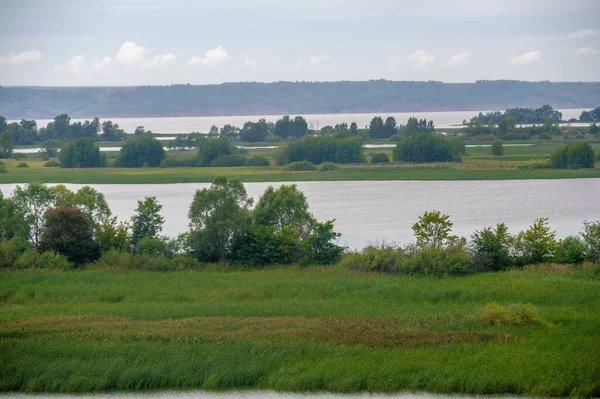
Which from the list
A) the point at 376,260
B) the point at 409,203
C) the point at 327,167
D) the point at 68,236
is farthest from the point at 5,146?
the point at 376,260

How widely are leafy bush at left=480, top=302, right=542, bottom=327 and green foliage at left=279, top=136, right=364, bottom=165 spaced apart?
55.0m

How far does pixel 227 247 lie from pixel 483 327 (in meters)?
11.8

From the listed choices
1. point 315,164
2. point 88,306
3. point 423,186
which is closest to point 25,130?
point 315,164

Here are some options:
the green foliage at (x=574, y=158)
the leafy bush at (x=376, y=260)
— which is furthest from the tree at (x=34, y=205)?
the green foliage at (x=574, y=158)

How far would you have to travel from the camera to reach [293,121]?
368 feet

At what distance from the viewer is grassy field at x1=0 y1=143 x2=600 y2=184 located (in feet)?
204

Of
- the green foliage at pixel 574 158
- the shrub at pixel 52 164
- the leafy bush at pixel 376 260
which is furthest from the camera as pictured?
the shrub at pixel 52 164

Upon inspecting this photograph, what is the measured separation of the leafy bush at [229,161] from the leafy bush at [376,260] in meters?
47.4

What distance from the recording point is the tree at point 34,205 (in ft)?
101

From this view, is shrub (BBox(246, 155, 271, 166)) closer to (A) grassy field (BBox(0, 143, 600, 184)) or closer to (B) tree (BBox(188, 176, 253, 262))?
(A) grassy field (BBox(0, 143, 600, 184))

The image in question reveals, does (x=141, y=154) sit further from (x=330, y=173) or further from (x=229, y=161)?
(x=330, y=173)

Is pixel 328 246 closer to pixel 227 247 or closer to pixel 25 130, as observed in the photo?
pixel 227 247

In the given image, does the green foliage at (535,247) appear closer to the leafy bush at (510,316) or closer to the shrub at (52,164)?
the leafy bush at (510,316)

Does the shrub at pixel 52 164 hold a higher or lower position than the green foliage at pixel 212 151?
lower
